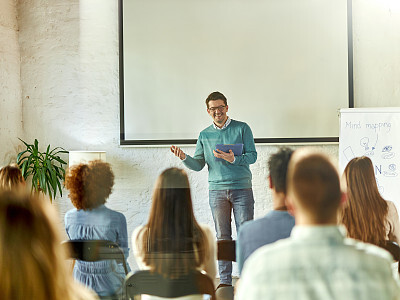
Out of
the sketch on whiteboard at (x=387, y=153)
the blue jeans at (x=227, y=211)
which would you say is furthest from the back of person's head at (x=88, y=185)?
→ the sketch on whiteboard at (x=387, y=153)

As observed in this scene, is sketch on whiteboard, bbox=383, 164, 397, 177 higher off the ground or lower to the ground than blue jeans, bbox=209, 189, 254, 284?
higher

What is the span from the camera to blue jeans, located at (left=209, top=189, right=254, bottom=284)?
1.53m

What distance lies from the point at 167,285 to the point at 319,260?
578 mm

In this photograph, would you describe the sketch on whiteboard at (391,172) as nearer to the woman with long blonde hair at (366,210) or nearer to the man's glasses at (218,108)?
the woman with long blonde hair at (366,210)

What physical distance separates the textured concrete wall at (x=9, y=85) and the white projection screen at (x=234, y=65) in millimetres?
418

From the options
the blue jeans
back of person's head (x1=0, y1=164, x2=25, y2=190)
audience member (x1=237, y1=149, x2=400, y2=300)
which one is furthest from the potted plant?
audience member (x1=237, y1=149, x2=400, y2=300)

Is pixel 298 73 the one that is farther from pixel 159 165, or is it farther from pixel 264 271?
pixel 264 271

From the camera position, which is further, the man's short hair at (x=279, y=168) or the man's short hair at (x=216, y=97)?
the man's short hair at (x=216, y=97)

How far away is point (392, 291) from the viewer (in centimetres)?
131

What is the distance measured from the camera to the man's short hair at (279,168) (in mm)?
1372

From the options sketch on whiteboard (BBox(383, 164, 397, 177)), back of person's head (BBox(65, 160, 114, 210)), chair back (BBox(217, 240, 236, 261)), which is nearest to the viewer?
chair back (BBox(217, 240, 236, 261))

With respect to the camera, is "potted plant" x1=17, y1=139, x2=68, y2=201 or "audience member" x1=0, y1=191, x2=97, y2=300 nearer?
"audience member" x1=0, y1=191, x2=97, y2=300

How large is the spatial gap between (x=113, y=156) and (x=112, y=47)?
0.48m

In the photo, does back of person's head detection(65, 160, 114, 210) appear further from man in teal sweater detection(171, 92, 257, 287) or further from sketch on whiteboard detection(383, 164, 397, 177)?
sketch on whiteboard detection(383, 164, 397, 177)
